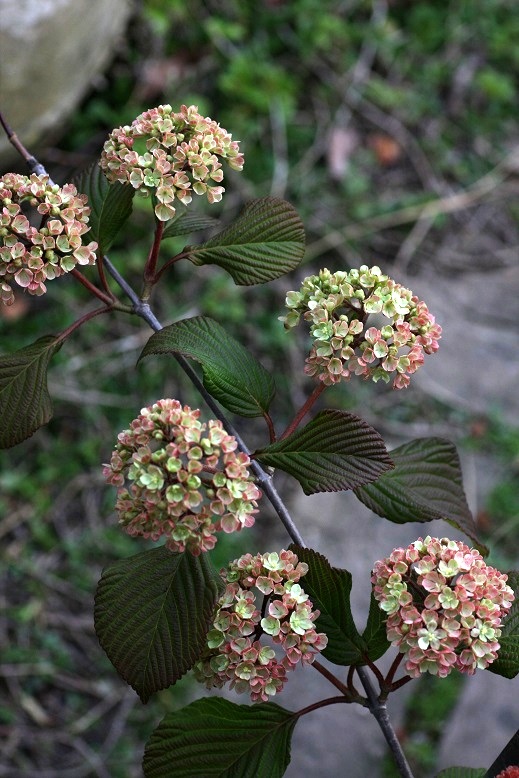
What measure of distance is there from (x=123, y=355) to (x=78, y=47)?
2.59 ft

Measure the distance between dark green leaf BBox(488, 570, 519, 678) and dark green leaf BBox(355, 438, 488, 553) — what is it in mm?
72

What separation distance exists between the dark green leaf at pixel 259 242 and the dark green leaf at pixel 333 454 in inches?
7.1

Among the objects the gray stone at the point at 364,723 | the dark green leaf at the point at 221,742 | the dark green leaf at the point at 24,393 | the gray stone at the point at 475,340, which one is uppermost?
the dark green leaf at the point at 24,393

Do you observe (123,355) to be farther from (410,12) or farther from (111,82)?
(410,12)

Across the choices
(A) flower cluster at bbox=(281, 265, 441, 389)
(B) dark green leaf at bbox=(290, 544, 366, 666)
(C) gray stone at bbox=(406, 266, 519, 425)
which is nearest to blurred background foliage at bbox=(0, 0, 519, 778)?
(C) gray stone at bbox=(406, 266, 519, 425)

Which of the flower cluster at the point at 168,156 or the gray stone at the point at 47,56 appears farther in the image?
the gray stone at the point at 47,56

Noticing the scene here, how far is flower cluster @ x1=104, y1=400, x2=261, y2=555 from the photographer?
727 mm

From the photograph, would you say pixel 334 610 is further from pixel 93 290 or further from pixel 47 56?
pixel 47 56

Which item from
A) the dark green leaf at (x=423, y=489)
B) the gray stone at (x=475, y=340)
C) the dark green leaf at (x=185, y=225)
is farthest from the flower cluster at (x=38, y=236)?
the gray stone at (x=475, y=340)

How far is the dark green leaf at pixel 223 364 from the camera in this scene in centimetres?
85

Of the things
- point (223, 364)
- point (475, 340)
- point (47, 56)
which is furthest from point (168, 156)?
point (475, 340)

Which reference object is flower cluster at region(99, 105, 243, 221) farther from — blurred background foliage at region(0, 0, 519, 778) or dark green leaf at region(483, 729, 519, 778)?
blurred background foliage at region(0, 0, 519, 778)

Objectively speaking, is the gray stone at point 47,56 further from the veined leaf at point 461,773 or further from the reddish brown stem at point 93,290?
the veined leaf at point 461,773

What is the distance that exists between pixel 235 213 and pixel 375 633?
6.92 feet
